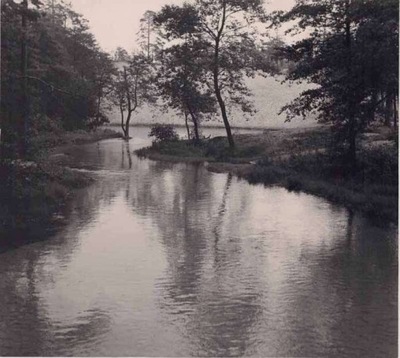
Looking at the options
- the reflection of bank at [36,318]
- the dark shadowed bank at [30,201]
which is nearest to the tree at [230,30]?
the dark shadowed bank at [30,201]

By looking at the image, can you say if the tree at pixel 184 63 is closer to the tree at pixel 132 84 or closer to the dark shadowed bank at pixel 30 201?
the tree at pixel 132 84

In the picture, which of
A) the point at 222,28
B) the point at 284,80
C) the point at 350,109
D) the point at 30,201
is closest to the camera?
the point at 30,201

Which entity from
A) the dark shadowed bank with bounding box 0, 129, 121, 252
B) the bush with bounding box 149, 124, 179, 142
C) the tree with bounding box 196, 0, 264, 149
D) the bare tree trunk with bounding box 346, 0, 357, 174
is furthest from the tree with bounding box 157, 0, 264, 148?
the dark shadowed bank with bounding box 0, 129, 121, 252

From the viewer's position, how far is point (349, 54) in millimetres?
20578

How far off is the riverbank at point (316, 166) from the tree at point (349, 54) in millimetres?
1068

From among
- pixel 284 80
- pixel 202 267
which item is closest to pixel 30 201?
pixel 202 267

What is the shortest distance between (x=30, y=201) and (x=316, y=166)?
41.6 feet

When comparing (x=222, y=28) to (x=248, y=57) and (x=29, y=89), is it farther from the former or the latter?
(x=29, y=89)

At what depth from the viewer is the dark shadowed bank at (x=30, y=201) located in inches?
573

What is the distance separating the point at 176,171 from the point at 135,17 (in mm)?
15685

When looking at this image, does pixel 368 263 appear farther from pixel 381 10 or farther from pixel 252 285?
pixel 381 10

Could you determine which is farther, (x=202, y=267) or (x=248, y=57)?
(x=248, y=57)

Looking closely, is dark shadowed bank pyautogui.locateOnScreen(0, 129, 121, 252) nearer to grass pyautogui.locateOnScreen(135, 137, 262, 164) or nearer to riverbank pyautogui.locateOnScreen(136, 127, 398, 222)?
riverbank pyautogui.locateOnScreen(136, 127, 398, 222)

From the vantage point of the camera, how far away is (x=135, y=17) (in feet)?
45.2
